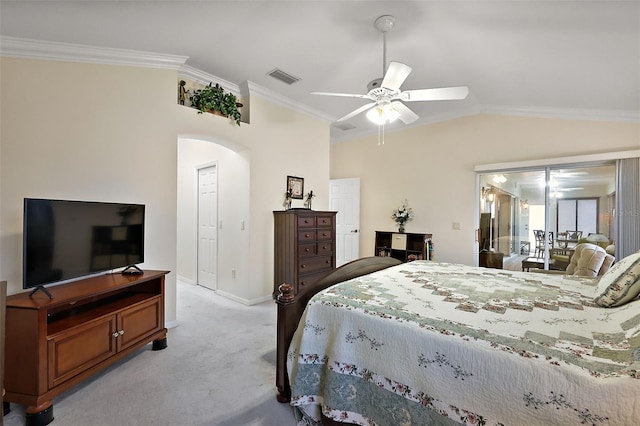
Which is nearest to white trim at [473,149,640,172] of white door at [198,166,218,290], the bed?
the bed

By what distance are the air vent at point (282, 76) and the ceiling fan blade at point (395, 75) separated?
169cm

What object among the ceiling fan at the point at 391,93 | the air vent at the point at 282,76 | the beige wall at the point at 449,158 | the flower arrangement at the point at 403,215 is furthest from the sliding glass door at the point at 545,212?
the air vent at the point at 282,76

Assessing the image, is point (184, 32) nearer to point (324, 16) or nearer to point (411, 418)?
point (324, 16)

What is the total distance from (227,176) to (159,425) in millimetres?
3294

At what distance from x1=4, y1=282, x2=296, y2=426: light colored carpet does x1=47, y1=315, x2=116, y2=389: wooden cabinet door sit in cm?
20

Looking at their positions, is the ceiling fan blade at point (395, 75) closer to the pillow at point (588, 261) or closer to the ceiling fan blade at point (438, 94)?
the ceiling fan blade at point (438, 94)

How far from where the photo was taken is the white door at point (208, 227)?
471 cm

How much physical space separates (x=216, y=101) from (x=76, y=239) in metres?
2.18

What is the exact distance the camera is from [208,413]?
6.18 feet

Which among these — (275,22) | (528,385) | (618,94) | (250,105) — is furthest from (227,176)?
(618,94)

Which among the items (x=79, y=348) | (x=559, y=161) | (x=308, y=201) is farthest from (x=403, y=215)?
(x=79, y=348)

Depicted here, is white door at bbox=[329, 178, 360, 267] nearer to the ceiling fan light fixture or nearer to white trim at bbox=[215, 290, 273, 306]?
white trim at bbox=[215, 290, 273, 306]

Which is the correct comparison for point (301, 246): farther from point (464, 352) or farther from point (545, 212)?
point (545, 212)

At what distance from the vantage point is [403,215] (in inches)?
213
